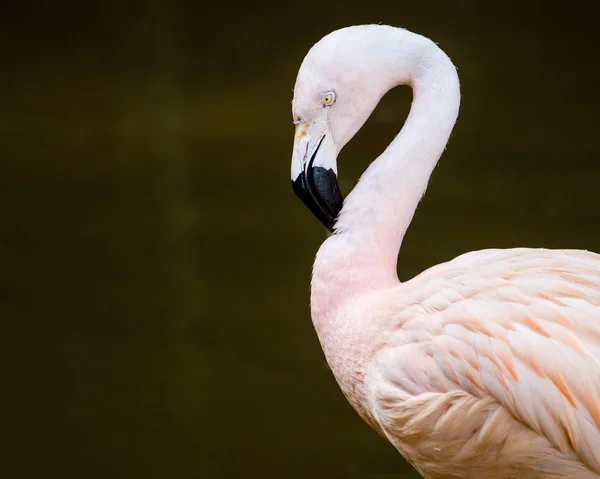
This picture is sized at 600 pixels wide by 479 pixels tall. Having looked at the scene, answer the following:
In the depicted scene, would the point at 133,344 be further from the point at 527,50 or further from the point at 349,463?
the point at 527,50

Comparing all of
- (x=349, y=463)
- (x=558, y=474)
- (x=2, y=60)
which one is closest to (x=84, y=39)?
(x=2, y=60)

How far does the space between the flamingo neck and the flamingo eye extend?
0.16 meters

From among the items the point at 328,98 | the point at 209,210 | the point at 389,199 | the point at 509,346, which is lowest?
the point at 209,210

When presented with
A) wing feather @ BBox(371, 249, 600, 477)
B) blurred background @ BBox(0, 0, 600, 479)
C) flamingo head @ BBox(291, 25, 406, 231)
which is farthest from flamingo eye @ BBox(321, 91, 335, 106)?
blurred background @ BBox(0, 0, 600, 479)

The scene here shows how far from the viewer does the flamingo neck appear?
2.23 metres

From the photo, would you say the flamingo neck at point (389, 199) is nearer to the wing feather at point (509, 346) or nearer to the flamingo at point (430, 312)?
the flamingo at point (430, 312)

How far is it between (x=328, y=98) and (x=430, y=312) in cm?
58

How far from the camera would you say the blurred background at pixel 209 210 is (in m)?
3.38

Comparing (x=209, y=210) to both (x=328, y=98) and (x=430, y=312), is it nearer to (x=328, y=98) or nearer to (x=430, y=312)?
(x=328, y=98)

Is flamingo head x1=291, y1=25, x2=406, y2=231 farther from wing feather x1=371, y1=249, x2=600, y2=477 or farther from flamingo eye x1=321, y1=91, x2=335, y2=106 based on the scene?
wing feather x1=371, y1=249, x2=600, y2=477

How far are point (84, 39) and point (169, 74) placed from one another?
152 cm

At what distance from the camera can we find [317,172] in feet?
7.27

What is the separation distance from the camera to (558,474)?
1.89 metres

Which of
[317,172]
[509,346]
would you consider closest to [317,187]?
[317,172]
